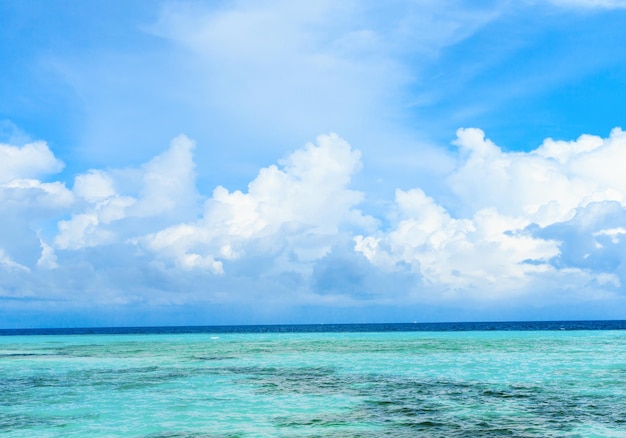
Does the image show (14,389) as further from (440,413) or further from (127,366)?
(440,413)

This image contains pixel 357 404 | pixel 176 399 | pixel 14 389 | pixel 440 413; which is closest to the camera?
pixel 440 413

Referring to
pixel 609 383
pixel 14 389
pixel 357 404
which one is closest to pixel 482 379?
pixel 609 383

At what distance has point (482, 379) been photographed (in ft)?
Answer: 91.3

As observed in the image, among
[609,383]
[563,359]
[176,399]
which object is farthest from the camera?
[563,359]

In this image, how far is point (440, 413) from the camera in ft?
63.5

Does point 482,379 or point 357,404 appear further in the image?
point 482,379

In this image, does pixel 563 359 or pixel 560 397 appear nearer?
pixel 560 397

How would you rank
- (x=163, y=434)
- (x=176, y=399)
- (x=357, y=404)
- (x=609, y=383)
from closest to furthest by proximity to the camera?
1. (x=163, y=434)
2. (x=357, y=404)
3. (x=176, y=399)
4. (x=609, y=383)

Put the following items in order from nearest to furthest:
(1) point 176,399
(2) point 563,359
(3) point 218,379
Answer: (1) point 176,399 < (3) point 218,379 < (2) point 563,359

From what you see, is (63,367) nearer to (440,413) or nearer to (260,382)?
(260,382)

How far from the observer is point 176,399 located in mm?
23172

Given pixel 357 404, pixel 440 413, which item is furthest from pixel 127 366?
pixel 440 413

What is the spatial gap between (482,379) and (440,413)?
9386mm

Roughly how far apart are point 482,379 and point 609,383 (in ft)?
17.7
